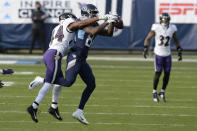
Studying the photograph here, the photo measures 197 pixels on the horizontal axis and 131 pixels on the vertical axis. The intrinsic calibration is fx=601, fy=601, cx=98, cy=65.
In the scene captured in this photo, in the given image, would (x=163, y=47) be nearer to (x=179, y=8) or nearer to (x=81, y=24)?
(x=81, y=24)

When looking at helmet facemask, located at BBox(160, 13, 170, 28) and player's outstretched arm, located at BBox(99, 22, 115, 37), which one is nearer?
player's outstretched arm, located at BBox(99, 22, 115, 37)

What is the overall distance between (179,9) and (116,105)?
8.99 meters

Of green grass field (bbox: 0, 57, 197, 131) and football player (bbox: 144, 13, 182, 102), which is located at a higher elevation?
football player (bbox: 144, 13, 182, 102)

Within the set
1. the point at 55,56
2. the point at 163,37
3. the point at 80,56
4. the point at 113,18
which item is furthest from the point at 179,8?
the point at 113,18

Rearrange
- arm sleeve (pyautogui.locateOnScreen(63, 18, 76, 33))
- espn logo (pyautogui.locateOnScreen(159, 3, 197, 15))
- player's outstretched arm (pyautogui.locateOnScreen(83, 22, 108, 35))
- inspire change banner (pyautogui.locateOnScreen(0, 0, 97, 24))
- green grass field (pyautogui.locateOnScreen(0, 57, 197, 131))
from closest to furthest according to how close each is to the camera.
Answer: player's outstretched arm (pyautogui.locateOnScreen(83, 22, 108, 35))
arm sleeve (pyautogui.locateOnScreen(63, 18, 76, 33))
green grass field (pyautogui.locateOnScreen(0, 57, 197, 131))
espn logo (pyautogui.locateOnScreen(159, 3, 197, 15))
inspire change banner (pyautogui.locateOnScreen(0, 0, 97, 24))

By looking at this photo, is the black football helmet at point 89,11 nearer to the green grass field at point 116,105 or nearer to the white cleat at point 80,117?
the white cleat at point 80,117

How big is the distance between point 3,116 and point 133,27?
33.4 ft

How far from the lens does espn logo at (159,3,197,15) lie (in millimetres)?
18562

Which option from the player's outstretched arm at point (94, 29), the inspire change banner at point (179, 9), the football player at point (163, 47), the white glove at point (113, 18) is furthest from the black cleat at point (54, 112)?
the inspire change banner at point (179, 9)

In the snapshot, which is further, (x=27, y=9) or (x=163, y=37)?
(x=27, y=9)

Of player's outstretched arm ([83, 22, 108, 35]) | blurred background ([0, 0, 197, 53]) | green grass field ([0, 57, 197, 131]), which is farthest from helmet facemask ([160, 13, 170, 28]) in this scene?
blurred background ([0, 0, 197, 53])

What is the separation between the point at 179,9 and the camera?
734 inches

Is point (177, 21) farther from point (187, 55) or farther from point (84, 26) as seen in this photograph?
point (84, 26)

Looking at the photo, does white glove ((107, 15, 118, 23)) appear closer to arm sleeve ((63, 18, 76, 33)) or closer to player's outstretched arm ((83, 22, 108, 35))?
player's outstretched arm ((83, 22, 108, 35))
